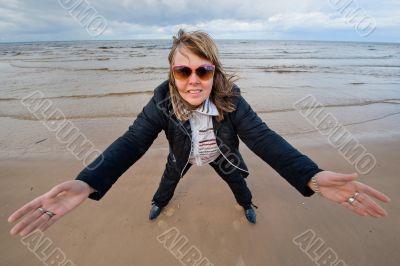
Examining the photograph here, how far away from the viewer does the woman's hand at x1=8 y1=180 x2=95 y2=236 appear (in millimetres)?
1231

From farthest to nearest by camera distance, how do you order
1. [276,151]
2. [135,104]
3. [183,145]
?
[135,104], [183,145], [276,151]

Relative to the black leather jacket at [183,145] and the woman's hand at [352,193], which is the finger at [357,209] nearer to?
the woman's hand at [352,193]

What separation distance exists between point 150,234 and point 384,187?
287cm

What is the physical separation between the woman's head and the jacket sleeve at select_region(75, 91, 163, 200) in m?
0.21

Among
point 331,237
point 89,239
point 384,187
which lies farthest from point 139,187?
point 384,187

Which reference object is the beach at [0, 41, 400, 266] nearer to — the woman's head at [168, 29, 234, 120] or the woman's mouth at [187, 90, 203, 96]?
the woman's head at [168, 29, 234, 120]

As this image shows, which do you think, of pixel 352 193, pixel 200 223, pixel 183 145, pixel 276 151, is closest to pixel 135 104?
pixel 200 223

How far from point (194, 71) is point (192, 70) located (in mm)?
16

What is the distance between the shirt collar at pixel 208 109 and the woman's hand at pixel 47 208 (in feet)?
3.18

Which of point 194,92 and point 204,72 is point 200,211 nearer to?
point 194,92

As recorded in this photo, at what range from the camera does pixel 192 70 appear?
1807 mm

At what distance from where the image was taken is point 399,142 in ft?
14.2

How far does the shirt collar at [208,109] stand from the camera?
6.24ft

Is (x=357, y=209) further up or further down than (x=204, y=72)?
further down
